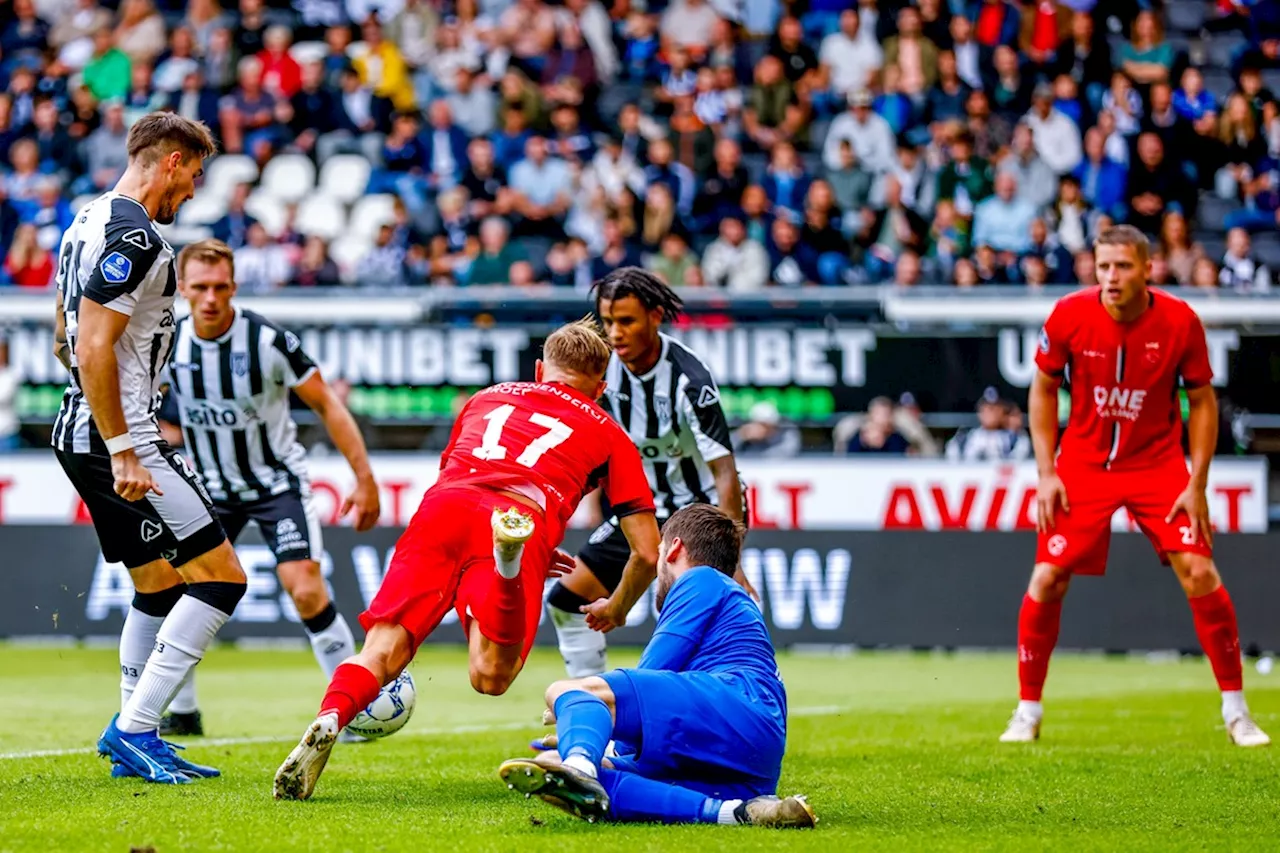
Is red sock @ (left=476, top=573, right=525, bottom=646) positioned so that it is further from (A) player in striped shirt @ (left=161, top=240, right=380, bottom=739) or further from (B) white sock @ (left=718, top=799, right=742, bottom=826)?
(A) player in striped shirt @ (left=161, top=240, right=380, bottom=739)

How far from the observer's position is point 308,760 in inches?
233

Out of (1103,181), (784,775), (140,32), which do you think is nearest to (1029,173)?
(1103,181)

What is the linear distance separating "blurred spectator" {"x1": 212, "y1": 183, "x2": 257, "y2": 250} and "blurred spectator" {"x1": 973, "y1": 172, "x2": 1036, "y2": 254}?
25.3ft

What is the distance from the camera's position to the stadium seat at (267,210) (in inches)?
779

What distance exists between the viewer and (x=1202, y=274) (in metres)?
16.2

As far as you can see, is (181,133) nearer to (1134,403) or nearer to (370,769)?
(370,769)

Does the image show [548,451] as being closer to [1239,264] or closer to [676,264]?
[676,264]

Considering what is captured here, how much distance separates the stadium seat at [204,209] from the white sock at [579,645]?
Result: 12.3 meters

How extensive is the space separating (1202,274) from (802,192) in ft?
14.5

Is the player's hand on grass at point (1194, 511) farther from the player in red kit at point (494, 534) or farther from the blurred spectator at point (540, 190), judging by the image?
the blurred spectator at point (540, 190)

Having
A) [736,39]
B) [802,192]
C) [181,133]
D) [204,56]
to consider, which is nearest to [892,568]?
[802,192]

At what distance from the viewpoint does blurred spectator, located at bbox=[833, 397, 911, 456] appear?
15391 millimetres

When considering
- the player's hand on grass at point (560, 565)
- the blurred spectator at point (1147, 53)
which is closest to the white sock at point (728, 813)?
the player's hand on grass at point (560, 565)

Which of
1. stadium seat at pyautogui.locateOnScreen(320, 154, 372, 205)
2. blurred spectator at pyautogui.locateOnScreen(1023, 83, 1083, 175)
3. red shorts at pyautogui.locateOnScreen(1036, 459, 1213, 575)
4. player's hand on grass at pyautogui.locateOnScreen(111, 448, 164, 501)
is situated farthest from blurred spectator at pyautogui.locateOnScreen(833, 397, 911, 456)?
player's hand on grass at pyautogui.locateOnScreen(111, 448, 164, 501)
